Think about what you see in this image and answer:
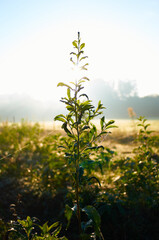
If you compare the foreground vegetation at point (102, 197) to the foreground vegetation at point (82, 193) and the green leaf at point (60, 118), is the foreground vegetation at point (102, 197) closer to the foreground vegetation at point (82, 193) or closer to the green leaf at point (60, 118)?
the foreground vegetation at point (82, 193)

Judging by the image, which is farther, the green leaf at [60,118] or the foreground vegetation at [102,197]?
the foreground vegetation at [102,197]

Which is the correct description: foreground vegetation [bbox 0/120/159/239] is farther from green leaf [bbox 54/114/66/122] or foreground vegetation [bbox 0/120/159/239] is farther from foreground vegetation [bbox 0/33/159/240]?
green leaf [bbox 54/114/66/122]

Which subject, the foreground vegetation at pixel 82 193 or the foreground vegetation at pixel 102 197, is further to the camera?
the foreground vegetation at pixel 102 197

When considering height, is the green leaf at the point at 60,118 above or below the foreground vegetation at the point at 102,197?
above

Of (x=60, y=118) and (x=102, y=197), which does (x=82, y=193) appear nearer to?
(x=102, y=197)

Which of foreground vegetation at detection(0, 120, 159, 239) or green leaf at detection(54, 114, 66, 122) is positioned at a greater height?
green leaf at detection(54, 114, 66, 122)

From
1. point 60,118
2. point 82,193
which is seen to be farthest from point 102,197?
point 60,118

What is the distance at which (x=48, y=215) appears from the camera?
103 inches

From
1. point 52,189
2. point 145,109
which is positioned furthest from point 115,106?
point 52,189

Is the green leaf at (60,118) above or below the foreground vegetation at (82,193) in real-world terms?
above

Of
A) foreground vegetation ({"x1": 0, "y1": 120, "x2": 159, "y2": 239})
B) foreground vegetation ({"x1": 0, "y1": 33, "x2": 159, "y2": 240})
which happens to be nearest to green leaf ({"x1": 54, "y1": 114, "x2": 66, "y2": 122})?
foreground vegetation ({"x1": 0, "y1": 33, "x2": 159, "y2": 240})

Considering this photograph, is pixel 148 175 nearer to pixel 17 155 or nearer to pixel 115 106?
pixel 17 155

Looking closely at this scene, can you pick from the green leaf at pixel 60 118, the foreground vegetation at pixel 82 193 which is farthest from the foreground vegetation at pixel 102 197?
the green leaf at pixel 60 118

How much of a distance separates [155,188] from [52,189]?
5.26 feet
